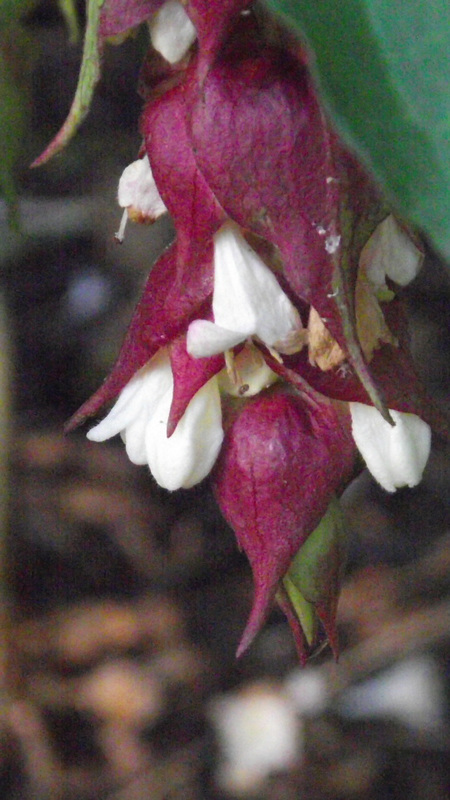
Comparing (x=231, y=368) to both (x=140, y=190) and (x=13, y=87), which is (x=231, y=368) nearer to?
(x=140, y=190)

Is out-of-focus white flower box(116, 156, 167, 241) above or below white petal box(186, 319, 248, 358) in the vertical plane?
above

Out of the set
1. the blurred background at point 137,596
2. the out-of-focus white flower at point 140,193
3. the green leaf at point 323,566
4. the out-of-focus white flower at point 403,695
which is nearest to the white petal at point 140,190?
the out-of-focus white flower at point 140,193

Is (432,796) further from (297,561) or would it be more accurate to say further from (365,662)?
(297,561)

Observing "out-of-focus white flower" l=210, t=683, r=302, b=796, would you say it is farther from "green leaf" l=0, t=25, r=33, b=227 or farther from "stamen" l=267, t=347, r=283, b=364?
"stamen" l=267, t=347, r=283, b=364

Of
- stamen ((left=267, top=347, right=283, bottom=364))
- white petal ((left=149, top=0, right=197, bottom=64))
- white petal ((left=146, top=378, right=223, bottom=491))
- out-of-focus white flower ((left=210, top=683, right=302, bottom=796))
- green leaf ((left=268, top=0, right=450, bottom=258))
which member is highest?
white petal ((left=149, top=0, right=197, bottom=64))

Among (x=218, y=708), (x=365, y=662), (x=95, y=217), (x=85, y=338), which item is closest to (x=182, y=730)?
(x=218, y=708)

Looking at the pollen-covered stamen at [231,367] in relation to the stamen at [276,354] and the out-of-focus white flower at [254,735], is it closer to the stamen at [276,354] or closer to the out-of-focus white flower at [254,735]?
the stamen at [276,354]

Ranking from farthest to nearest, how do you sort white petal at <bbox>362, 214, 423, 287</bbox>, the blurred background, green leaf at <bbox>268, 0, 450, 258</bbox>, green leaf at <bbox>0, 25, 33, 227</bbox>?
the blurred background < green leaf at <bbox>0, 25, 33, 227</bbox> < white petal at <bbox>362, 214, 423, 287</bbox> < green leaf at <bbox>268, 0, 450, 258</bbox>

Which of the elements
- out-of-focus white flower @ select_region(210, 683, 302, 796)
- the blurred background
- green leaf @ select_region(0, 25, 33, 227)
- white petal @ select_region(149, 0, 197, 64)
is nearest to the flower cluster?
white petal @ select_region(149, 0, 197, 64)
